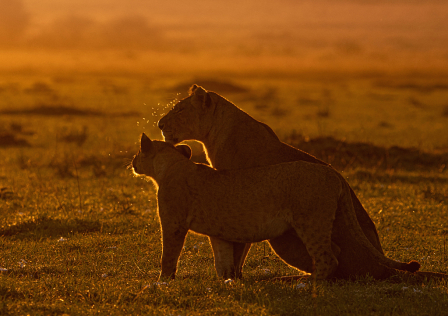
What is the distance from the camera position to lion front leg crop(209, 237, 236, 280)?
7473 mm

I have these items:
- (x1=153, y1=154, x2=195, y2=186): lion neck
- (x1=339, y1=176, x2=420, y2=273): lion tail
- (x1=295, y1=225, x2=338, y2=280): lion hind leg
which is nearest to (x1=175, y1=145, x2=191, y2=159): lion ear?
(x1=153, y1=154, x2=195, y2=186): lion neck

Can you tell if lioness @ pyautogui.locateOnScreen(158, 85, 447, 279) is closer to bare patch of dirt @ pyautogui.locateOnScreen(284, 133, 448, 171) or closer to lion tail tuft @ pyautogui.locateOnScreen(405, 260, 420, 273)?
lion tail tuft @ pyautogui.locateOnScreen(405, 260, 420, 273)

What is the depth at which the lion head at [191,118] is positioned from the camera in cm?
820

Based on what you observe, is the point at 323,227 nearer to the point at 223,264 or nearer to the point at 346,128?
the point at 223,264

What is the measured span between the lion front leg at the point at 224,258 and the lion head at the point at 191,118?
57.0 inches

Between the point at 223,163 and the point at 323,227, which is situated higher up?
the point at 223,163

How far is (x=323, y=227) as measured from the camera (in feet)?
22.7

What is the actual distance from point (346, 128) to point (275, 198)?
78.9 feet

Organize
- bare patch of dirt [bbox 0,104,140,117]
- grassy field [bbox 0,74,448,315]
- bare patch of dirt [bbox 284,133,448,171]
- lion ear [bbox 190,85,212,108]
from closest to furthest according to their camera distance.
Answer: grassy field [bbox 0,74,448,315]
lion ear [bbox 190,85,212,108]
bare patch of dirt [bbox 284,133,448,171]
bare patch of dirt [bbox 0,104,140,117]

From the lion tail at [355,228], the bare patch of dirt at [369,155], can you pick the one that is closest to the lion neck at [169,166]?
the lion tail at [355,228]

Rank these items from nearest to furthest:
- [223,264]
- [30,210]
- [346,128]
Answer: [223,264]
[30,210]
[346,128]

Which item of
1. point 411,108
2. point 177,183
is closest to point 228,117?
point 177,183

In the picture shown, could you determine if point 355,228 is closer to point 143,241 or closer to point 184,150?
point 184,150

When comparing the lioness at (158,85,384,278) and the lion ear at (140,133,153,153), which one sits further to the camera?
the lion ear at (140,133,153,153)
